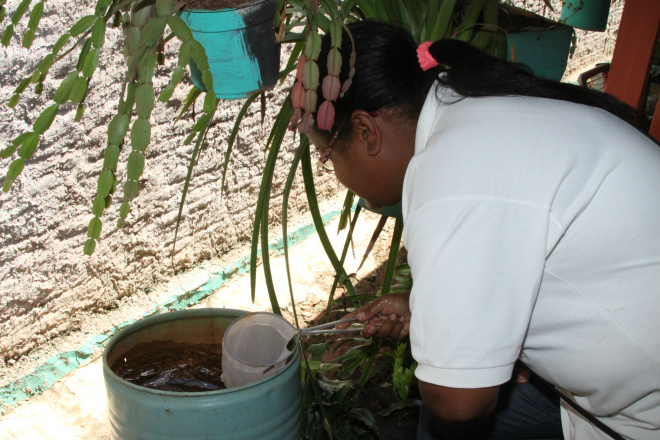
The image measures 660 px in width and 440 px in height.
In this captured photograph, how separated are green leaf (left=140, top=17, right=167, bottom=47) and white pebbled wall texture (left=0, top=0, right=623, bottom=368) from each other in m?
1.08

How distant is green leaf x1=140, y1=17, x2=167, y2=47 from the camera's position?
720 mm

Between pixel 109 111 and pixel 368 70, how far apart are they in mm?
1171

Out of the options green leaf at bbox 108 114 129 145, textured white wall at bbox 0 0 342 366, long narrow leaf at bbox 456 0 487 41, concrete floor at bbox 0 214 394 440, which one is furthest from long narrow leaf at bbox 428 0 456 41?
concrete floor at bbox 0 214 394 440

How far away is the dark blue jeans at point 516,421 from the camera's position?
133 cm

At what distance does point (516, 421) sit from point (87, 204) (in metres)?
1.38

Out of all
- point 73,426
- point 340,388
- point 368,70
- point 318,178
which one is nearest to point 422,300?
point 368,70

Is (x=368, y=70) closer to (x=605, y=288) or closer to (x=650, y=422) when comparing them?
(x=605, y=288)

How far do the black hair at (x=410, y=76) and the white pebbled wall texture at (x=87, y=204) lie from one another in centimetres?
90

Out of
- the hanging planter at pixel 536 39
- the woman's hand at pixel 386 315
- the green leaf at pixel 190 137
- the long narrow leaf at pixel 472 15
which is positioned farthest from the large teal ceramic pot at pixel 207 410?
the hanging planter at pixel 536 39

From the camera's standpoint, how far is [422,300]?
86 cm

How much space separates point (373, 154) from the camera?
1.09 metres

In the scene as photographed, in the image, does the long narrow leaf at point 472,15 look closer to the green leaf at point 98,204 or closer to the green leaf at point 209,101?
the green leaf at point 209,101

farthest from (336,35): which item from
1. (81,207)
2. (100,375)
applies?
(100,375)

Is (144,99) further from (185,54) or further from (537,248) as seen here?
(537,248)
